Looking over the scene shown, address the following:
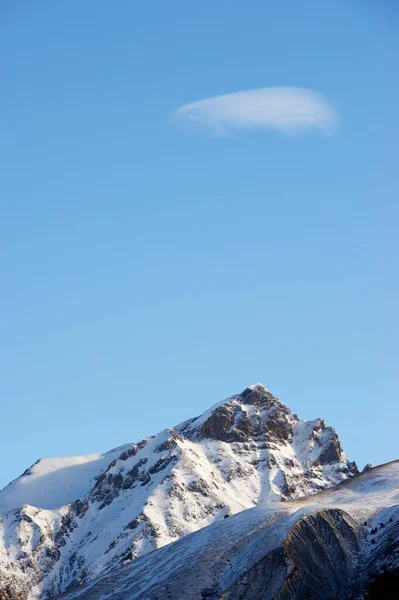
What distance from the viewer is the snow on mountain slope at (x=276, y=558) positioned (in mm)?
150125

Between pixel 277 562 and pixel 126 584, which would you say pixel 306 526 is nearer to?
pixel 277 562

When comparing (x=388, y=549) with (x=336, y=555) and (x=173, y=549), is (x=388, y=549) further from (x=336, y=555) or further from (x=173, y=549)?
(x=173, y=549)

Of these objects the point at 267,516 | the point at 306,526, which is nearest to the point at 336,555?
the point at 306,526

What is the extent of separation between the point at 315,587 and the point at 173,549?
34.9m

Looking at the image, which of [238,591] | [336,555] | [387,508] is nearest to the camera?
[238,591]

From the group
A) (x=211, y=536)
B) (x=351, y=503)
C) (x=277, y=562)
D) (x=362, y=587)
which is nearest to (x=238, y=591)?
(x=277, y=562)

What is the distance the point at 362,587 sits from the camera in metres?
149

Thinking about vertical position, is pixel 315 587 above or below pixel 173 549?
below

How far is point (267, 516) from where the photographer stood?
173 m

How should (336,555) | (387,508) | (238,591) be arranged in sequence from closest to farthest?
(238,591) < (336,555) < (387,508)

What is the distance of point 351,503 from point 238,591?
39024 millimetres

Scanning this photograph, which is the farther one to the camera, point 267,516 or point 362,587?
point 267,516

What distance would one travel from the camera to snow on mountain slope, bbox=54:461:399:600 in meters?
150

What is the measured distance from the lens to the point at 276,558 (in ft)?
501
